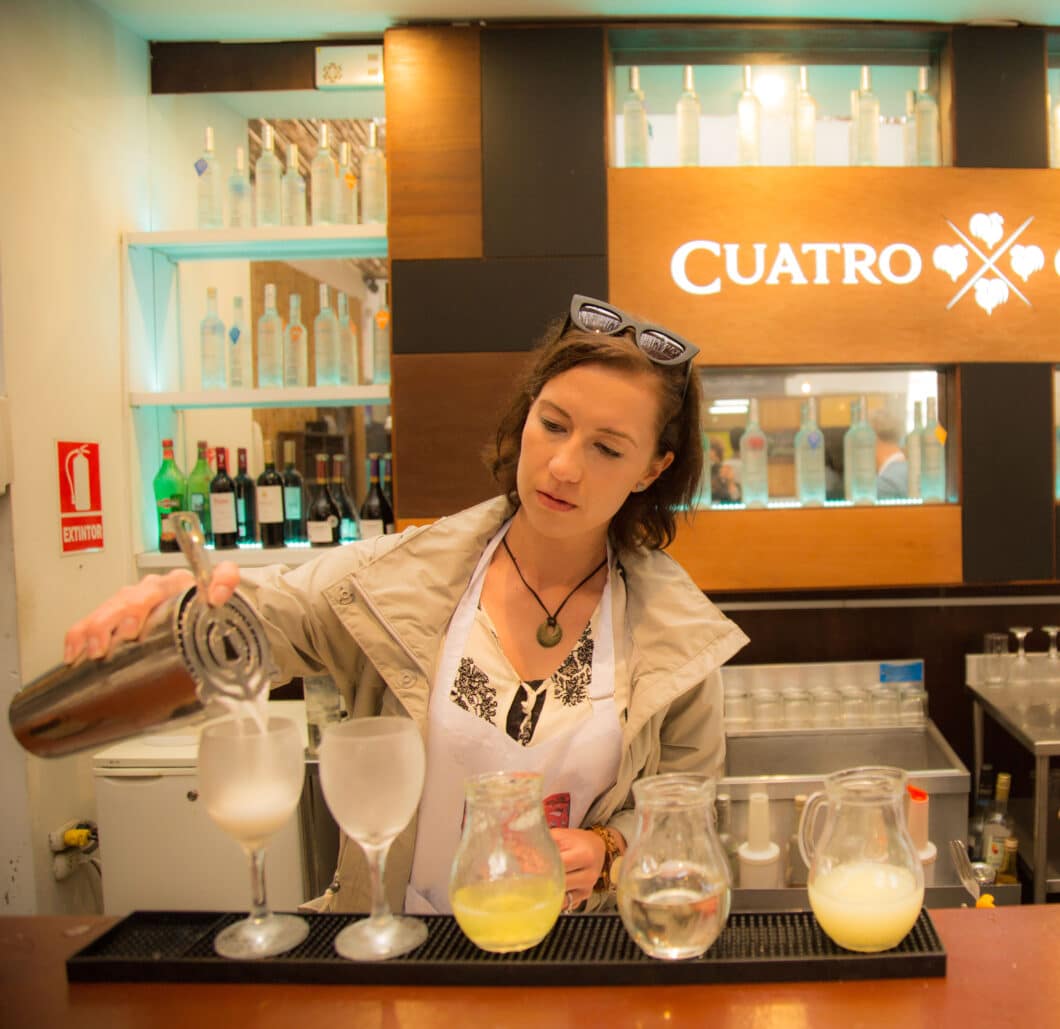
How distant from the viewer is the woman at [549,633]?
55.2 inches

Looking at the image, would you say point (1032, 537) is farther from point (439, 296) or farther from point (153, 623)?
point (153, 623)

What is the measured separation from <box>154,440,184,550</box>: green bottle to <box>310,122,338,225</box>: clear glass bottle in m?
0.95

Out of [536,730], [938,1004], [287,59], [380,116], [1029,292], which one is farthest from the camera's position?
[380,116]

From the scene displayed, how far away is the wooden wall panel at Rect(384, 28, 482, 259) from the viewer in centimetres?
297

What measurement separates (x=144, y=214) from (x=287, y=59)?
75 cm

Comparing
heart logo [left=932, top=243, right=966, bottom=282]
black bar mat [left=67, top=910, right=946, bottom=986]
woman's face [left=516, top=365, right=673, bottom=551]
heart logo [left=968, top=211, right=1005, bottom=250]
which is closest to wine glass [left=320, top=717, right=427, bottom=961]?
black bar mat [left=67, top=910, right=946, bottom=986]

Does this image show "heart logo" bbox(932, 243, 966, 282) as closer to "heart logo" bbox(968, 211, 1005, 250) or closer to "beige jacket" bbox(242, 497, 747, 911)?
"heart logo" bbox(968, 211, 1005, 250)

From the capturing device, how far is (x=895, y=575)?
10.0 feet

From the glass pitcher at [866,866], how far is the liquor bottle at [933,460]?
2.44 m

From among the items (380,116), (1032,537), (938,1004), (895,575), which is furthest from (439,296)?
(938,1004)

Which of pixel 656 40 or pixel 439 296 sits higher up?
→ pixel 656 40

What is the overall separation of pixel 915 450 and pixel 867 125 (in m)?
1.11

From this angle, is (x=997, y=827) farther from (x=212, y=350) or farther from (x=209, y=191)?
(x=209, y=191)

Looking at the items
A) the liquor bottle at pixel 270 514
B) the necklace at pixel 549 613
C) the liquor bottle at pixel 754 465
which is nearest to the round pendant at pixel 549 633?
the necklace at pixel 549 613
